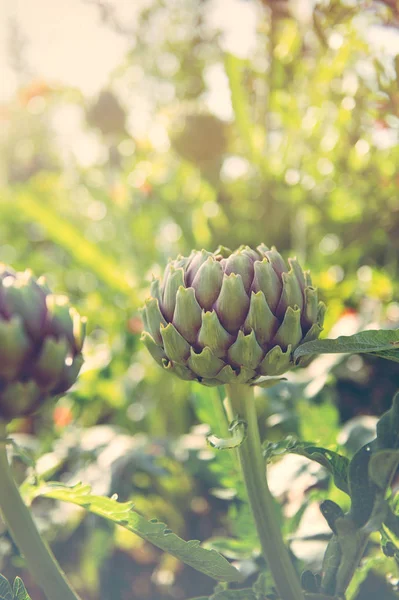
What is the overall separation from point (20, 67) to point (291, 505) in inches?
58.8

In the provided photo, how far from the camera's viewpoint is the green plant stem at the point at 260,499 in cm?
36

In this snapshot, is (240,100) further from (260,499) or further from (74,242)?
(260,499)

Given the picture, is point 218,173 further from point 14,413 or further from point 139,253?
point 14,413

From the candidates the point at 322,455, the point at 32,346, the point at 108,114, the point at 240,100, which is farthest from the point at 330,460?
the point at 108,114

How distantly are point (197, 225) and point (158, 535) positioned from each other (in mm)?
751

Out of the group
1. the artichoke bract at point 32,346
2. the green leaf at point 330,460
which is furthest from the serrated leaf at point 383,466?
the artichoke bract at point 32,346

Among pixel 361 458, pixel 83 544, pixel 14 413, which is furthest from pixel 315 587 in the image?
pixel 83 544

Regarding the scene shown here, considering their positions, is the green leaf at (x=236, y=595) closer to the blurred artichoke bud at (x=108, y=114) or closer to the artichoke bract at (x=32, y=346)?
the artichoke bract at (x=32, y=346)

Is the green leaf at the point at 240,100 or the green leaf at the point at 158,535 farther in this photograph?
the green leaf at the point at 240,100

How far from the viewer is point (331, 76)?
31.8 inches

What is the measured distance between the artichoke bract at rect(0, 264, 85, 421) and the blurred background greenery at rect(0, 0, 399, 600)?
0.18m

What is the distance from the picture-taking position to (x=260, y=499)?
1.20 feet

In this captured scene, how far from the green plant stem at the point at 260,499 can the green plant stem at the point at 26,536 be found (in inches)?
4.8

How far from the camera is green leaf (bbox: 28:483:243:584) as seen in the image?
33 cm
